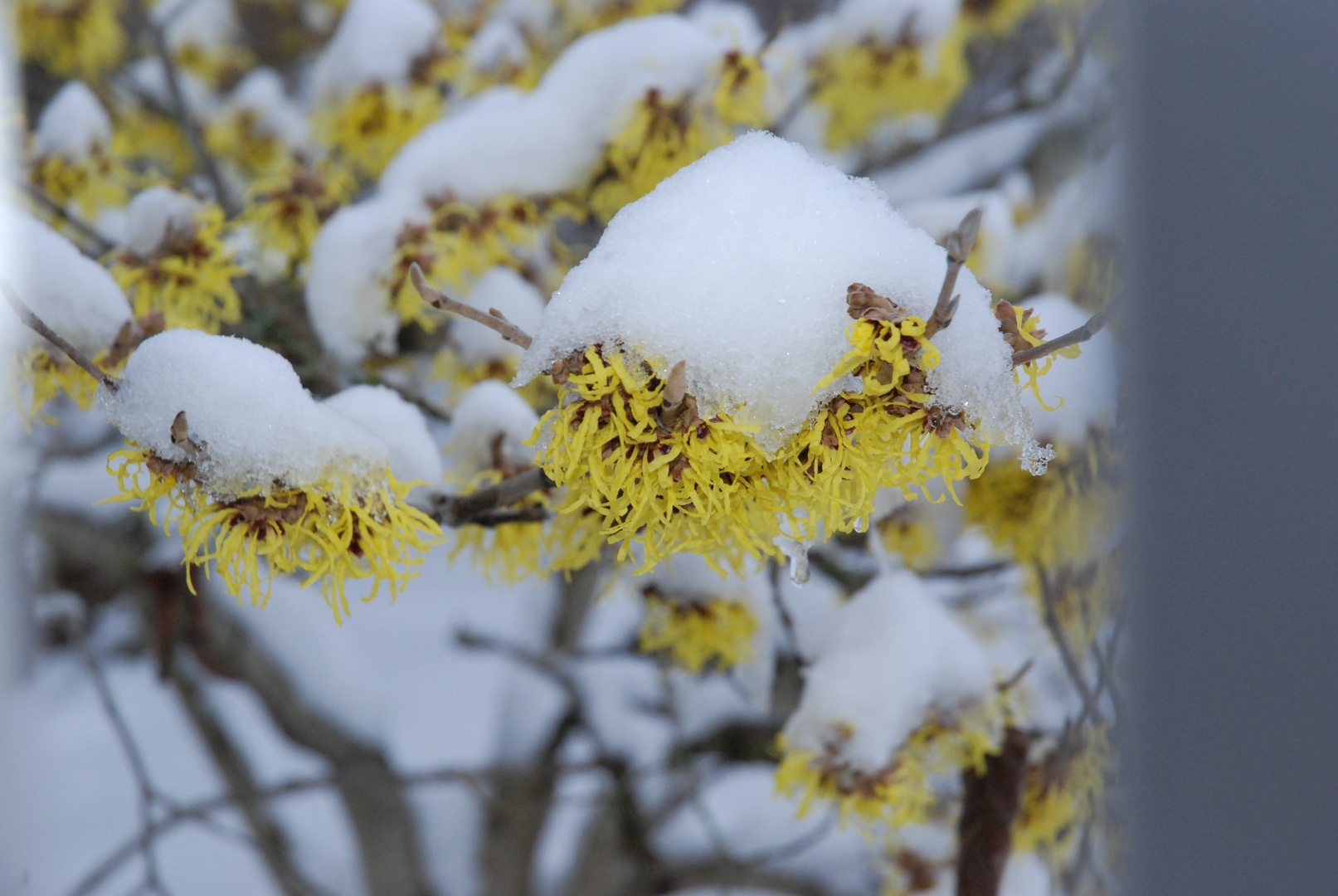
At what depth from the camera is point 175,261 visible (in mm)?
448

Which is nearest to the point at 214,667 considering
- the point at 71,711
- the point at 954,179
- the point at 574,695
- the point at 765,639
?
the point at 71,711

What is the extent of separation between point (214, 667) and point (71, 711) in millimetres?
326

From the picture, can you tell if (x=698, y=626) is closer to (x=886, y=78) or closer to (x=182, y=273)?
(x=182, y=273)

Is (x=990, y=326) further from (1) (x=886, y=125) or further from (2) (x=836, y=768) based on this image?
(1) (x=886, y=125)

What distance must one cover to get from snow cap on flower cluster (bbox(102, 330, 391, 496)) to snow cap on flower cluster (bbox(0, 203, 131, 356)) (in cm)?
10

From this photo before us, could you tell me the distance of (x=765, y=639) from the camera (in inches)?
22.6

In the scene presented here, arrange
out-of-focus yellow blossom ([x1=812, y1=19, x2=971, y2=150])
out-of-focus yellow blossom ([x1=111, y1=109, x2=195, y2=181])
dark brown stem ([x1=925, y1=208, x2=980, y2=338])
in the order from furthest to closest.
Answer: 1. out-of-focus yellow blossom ([x1=111, y1=109, x2=195, y2=181])
2. out-of-focus yellow blossom ([x1=812, y1=19, x2=971, y2=150])
3. dark brown stem ([x1=925, y1=208, x2=980, y2=338])

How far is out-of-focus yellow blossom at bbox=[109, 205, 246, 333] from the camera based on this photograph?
447mm

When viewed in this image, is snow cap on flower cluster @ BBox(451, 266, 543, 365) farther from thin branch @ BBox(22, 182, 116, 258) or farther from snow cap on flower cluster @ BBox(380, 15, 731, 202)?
thin branch @ BBox(22, 182, 116, 258)

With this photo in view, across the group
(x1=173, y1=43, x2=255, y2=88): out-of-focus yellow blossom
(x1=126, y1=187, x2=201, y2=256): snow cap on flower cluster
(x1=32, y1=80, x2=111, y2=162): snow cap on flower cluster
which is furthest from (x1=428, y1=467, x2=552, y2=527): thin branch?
(x1=173, y1=43, x2=255, y2=88): out-of-focus yellow blossom

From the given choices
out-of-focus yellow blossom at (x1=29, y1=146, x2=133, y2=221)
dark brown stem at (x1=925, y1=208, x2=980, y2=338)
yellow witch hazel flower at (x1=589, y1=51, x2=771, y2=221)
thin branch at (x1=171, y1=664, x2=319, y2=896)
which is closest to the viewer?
dark brown stem at (x1=925, y1=208, x2=980, y2=338)

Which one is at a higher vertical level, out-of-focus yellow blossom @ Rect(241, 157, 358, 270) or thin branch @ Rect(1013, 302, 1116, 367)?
out-of-focus yellow blossom @ Rect(241, 157, 358, 270)

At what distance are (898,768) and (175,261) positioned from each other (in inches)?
17.7

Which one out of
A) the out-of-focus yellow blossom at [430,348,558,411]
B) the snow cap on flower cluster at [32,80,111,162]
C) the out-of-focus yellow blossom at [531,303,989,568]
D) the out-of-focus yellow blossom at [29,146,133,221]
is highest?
the snow cap on flower cluster at [32,80,111,162]
